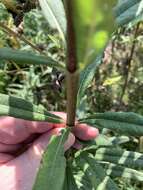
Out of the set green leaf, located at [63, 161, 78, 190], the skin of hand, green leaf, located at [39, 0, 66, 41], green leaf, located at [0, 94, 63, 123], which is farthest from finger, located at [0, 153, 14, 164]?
green leaf, located at [39, 0, 66, 41]

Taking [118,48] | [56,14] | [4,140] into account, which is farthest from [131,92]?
[56,14]

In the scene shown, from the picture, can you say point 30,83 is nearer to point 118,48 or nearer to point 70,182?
point 118,48

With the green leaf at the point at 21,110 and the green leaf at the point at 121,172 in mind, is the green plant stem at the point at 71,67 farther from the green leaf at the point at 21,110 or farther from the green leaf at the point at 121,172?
the green leaf at the point at 121,172

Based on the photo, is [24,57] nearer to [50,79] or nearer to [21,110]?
[21,110]

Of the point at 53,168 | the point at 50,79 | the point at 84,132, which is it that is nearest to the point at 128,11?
the point at 84,132

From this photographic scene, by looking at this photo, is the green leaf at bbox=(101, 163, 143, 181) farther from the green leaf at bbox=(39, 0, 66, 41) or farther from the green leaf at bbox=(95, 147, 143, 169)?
the green leaf at bbox=(39, 0, 66, 41)

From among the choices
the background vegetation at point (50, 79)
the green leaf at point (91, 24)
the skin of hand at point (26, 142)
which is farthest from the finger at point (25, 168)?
the background vegetation at point (50, 79)

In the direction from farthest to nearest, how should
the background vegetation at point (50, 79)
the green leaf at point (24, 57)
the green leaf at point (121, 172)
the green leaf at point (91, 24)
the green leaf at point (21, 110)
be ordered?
1. the background vegetation at point (50, 79)
2. the green leaf at point (121, 172)
3. the green leaf at point (21, 110)
4. the green leaf at point (24, 57)
5. the green leaf at point (91, 24)
